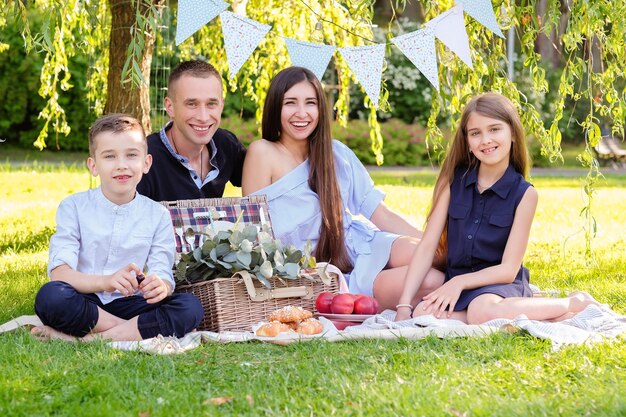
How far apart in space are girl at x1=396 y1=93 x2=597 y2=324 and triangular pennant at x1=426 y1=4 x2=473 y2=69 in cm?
35

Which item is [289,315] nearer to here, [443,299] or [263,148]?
[443,299]

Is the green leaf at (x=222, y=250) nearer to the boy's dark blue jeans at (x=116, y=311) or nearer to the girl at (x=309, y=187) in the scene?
the boy's dark blue jeans at (x=116, y=311)

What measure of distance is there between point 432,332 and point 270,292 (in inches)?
28.8

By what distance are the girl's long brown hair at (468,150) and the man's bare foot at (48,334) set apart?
1727 mm

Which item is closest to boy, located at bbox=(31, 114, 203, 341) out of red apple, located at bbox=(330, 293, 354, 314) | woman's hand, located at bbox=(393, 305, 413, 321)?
red apple, located at bbox=(330, 293, 354, 314)

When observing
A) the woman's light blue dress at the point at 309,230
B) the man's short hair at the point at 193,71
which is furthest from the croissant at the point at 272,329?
the man's short hair at the point at 193,71

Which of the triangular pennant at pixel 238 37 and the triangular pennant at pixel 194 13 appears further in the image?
the triangular pennant at pixel 238 37

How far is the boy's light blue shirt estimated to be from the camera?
3574 millimetres

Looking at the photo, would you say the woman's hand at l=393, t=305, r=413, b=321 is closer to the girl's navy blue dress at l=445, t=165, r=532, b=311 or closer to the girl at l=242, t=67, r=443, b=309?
the girl's navy blue dress at l=445, t=165, r=532, b=311

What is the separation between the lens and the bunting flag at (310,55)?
14.8 feet

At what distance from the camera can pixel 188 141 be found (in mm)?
4301

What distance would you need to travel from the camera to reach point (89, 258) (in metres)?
3.60

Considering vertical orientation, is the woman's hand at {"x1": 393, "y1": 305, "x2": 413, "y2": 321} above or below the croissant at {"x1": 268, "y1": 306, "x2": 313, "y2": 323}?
below

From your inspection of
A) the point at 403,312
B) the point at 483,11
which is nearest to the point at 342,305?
the point at 403,312
